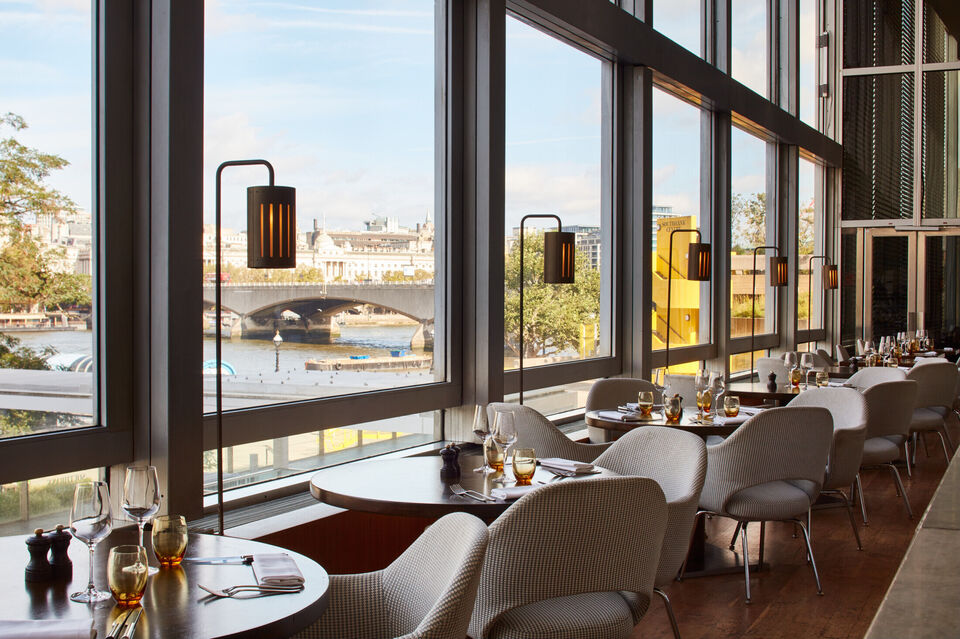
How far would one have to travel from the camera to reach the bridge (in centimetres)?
363

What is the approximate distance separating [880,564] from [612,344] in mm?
2481

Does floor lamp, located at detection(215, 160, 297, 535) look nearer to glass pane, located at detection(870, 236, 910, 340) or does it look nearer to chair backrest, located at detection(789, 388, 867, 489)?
chair backrest, located at detection(789, 388, 867, 489)

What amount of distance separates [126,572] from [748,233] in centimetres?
833

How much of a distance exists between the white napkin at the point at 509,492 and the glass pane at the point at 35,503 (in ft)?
4.45

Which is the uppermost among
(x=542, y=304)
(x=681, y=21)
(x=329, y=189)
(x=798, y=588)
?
(x=681, y=21)

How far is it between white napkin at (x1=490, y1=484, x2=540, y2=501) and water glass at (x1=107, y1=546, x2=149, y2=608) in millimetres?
1226

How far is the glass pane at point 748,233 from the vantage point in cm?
873

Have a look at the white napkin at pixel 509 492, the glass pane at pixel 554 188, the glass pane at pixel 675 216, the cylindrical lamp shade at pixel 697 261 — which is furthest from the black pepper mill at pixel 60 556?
the glass pane at pixel 675 216

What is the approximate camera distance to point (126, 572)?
1.72m

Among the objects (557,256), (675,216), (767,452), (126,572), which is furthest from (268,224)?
(675,216)

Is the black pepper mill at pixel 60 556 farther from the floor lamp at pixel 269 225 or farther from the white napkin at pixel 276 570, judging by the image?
the floor lamp at pixel 269 225

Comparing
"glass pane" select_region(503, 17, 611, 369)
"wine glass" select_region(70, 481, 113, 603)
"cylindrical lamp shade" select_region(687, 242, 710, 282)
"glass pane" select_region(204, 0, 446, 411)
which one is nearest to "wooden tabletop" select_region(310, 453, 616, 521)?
"glass pane" select_region(204, 0, 446, 411)

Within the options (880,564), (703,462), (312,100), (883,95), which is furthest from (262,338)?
(883,95)

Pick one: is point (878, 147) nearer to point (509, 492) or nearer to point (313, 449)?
point (313, 449)
